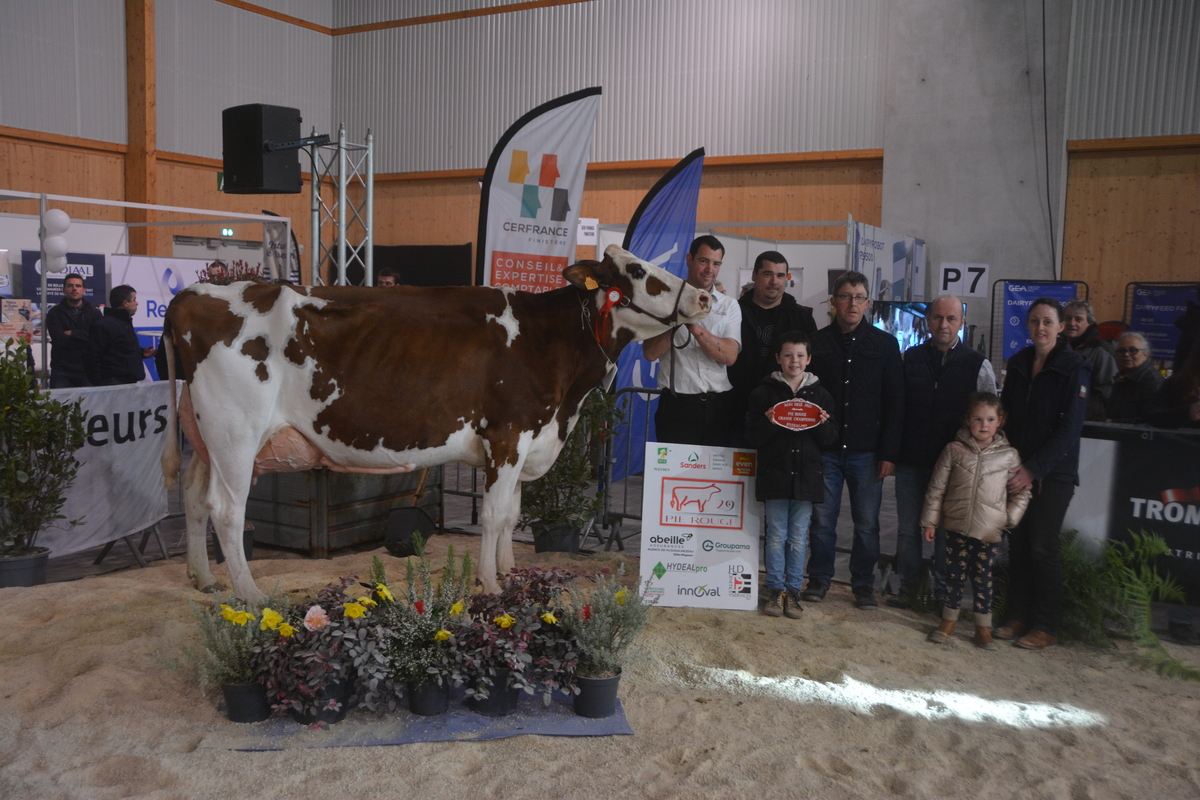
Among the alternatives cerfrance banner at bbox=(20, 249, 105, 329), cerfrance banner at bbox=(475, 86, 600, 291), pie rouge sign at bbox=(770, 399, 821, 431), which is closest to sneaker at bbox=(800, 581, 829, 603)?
pie rouge sign at bbox=(770, 399, 821, 431)

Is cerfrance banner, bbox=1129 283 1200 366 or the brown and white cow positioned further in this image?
cerfrance banner, bbox=1129 283 1200 366

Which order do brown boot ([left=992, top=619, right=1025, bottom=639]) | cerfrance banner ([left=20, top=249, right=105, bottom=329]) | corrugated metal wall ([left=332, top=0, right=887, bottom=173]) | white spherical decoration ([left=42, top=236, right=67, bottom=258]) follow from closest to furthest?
brown boot ([left=992, top=619, right=1025, bottom=639])
white spherical decoration ([left=42, top=236, right=67, bottom=258])
cerfrance banner ([left=20, top=249, right=105, bottom=329])
corrugated metal wall ([left=332, top=0, right=887, bottom=173])

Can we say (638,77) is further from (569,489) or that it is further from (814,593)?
(814,593)

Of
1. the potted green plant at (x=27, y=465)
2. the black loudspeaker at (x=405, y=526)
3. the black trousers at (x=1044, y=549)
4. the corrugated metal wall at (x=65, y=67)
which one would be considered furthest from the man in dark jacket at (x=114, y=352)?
the corrugated metal wall at (x=65, y=67)

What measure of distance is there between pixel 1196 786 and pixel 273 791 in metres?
2.99

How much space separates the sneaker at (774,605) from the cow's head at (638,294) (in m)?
1.54

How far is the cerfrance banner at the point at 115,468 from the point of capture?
17.5 feet

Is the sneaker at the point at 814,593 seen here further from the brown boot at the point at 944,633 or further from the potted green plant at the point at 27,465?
the potted green plant at the point at 27,465

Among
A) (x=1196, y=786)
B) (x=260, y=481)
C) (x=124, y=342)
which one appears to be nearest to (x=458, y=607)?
(x=1196, y=786)

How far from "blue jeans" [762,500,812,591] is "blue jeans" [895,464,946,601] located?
1.84 ft

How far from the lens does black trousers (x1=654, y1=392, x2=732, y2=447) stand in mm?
4992

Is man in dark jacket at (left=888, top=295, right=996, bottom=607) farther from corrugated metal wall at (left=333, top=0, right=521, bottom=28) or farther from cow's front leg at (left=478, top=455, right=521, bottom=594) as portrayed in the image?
corrugated metal wall at (left=333, top=0, right=521, bottom=28)

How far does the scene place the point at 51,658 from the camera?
3748mm

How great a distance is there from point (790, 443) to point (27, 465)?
397 cm
